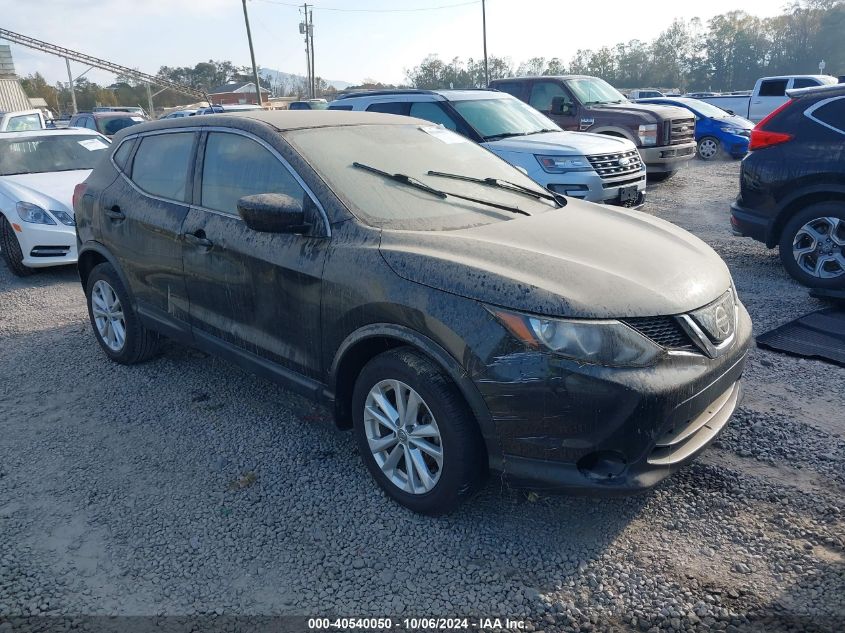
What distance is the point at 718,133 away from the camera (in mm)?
16562

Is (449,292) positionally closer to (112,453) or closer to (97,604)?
(97,604)

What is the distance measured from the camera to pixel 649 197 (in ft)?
38.4

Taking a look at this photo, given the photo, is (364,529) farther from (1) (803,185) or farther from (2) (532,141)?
(2) (532,141)

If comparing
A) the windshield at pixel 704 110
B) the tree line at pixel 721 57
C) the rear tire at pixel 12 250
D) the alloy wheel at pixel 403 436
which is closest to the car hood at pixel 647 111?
the windshield at pixel 704 110

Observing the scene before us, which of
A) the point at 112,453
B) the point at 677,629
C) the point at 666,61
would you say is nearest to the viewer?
the point at 677,629

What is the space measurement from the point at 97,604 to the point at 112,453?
4.19 feet

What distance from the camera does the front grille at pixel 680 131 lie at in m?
12.2

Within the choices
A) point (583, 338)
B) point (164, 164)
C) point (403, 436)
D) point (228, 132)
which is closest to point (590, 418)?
point (583, 338)

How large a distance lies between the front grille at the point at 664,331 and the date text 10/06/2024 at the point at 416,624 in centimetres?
120

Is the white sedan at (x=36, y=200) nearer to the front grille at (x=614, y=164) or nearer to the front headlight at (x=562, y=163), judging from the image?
the front headlight at (x=562, y=163)

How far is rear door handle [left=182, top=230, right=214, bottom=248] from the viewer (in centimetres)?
377

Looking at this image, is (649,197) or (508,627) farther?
(649,197)

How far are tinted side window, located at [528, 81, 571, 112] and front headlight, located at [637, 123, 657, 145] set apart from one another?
4.97 feet

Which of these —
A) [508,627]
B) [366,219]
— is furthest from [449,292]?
[508,627]
